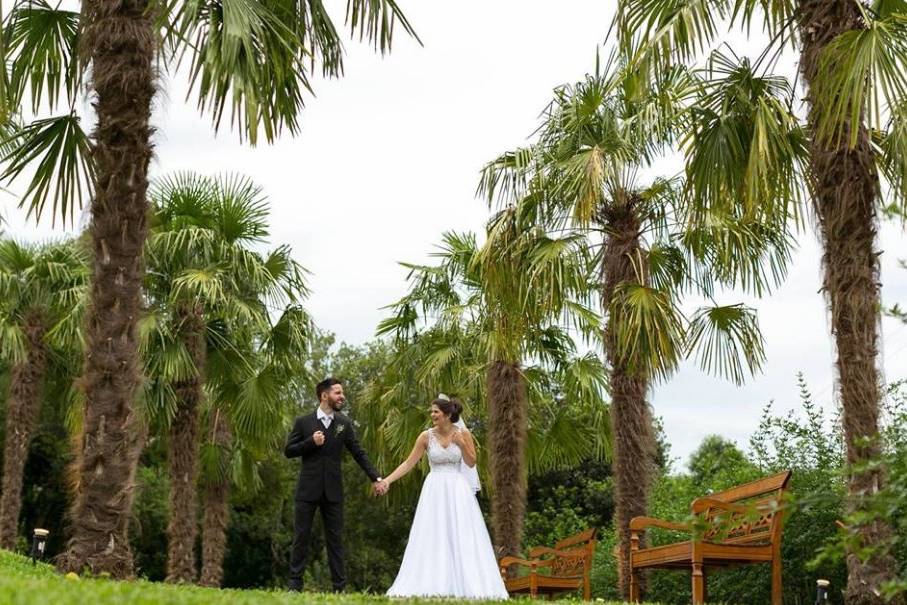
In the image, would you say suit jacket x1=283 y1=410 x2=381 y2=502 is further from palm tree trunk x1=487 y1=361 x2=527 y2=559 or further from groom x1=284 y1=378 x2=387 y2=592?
palm tree trunk x1=487 y1=361 x2=527 y2=559

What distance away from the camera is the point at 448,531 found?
39.2 feet

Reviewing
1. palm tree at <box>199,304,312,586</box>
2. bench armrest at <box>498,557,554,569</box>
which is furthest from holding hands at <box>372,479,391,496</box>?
palm tree at <box>199,304,312,586</box>

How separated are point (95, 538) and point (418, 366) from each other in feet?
39.3

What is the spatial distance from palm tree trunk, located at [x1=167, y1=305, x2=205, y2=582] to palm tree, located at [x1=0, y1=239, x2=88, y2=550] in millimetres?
4510

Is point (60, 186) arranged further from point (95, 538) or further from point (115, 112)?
point (95, 538)

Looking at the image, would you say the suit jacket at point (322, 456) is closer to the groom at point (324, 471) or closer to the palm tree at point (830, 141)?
the groom at point (324, 471)

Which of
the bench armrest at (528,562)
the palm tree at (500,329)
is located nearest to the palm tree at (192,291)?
the palm tree at (500,329)

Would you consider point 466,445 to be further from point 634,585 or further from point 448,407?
point 634,585

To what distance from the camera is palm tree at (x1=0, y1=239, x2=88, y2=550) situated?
22938mm

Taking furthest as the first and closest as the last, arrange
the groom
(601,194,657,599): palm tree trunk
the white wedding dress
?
(601,194,657,599): palm tree trunk → the white wedding dress → the groom

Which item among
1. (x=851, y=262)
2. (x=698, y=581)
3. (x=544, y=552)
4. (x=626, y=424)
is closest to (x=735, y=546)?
(x=698, y=581)

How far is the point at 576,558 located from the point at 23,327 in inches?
520

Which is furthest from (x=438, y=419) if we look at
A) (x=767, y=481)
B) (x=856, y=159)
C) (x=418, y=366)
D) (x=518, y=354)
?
(x=418, y=366)

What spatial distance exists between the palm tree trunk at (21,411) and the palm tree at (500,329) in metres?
7.33
